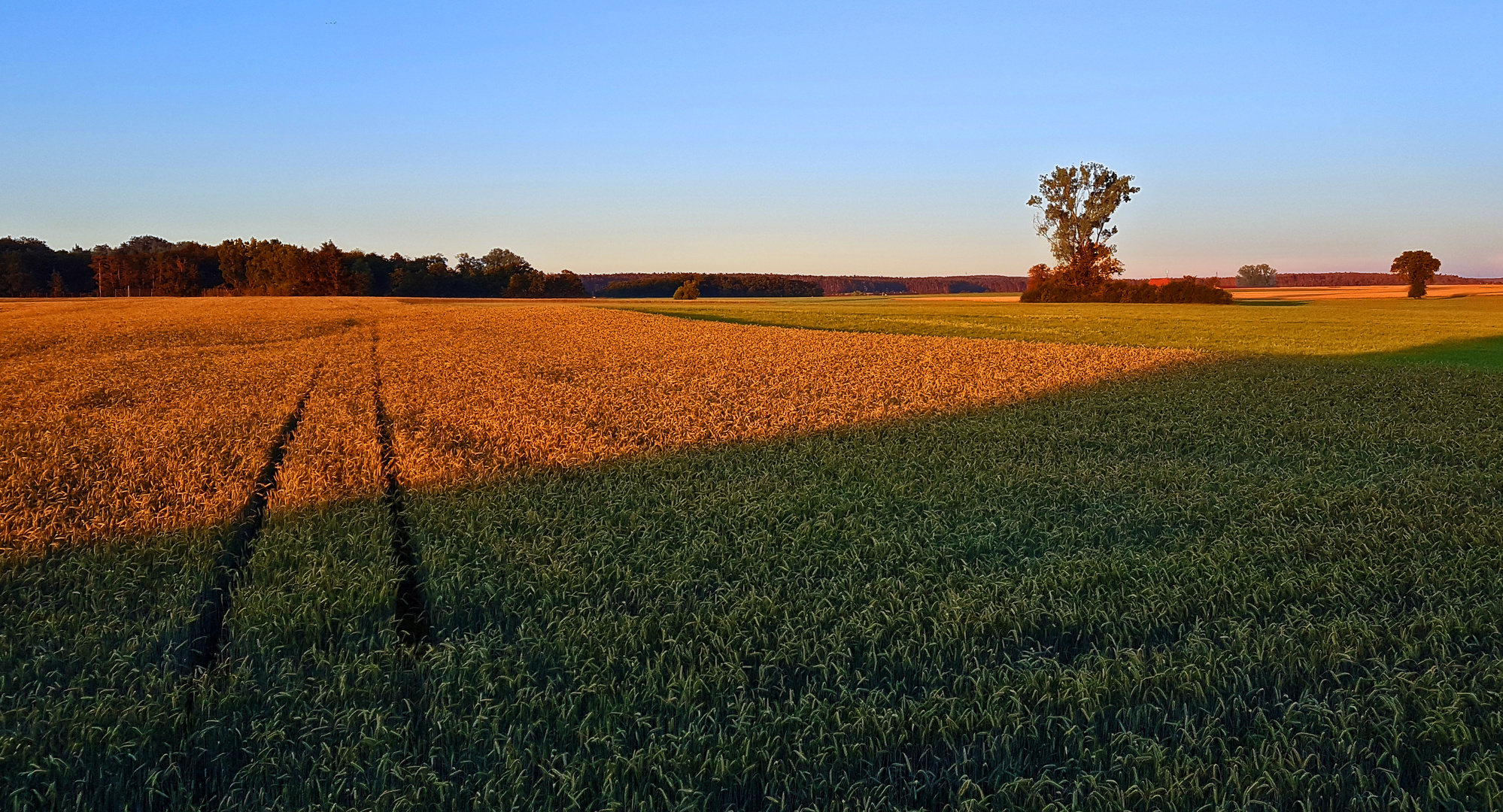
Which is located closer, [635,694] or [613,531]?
[635,694]

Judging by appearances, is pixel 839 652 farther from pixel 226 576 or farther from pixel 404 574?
pixel 226 576

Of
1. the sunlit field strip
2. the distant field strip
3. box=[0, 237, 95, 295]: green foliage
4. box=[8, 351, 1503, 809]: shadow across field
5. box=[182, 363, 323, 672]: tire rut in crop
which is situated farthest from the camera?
box=[0, 237, 95, 295]: green foliage

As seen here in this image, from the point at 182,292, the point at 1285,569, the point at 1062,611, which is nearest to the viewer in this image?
the point at 1062,611

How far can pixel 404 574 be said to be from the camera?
521cm

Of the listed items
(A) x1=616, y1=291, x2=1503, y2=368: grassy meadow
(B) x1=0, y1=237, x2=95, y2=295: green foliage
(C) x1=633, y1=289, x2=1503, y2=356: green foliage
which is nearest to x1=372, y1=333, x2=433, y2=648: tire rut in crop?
(A) x1=616, y1=291, x2=1503, y2=368: grassy meadow

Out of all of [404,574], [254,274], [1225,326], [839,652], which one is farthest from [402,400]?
[254,274]

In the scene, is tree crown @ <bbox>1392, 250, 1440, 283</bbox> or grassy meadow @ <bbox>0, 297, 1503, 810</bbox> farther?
tree crown @ <bbox>1392, 250, 1440, 283</bbox>

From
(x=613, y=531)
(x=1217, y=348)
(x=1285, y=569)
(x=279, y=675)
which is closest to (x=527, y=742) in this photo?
(x=279, y=675)

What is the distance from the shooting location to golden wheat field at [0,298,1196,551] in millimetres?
7516

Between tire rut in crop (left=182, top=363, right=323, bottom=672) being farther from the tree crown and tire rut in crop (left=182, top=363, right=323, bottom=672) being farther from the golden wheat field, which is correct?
the tree crown

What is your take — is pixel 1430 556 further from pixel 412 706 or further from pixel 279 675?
pixel 279 675

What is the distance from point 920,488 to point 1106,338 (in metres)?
28.5

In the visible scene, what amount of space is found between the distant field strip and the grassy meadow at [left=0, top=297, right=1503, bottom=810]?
19cm

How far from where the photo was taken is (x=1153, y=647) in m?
4.18
